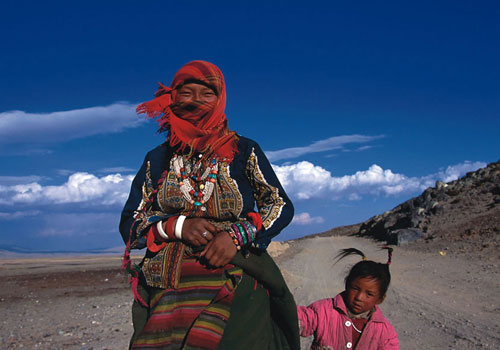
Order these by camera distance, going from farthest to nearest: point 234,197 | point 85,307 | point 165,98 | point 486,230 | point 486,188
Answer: point 486,188 → point 486,230 → point 85,307 → point 165,98 → point 234,197

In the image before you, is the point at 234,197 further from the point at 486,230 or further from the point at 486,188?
the point at 486,188

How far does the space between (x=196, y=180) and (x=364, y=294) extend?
1848 millimetres

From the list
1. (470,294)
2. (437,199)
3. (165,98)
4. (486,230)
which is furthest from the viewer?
(437,199)

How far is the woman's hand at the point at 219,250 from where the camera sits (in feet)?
8.06

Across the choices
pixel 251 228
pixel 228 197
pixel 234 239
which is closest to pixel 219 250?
pixel 234 239

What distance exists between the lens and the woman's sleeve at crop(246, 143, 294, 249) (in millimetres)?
2641

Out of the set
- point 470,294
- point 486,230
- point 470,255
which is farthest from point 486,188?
point 470,294

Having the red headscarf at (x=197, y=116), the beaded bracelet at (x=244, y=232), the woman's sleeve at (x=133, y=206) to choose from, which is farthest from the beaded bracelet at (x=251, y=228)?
the woman's sleeve at (x=133, y=206)

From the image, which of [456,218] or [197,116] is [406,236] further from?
[197,116]

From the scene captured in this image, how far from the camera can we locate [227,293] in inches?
99.0

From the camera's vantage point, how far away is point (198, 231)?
97.7 inches

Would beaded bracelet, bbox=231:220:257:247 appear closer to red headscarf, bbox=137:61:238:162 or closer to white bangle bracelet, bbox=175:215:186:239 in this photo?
white bangle bracelet, bbox=175:215:186:239

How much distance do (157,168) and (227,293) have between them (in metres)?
0.81

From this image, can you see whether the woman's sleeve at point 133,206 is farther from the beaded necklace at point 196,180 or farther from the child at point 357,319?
the child at point 357,319
